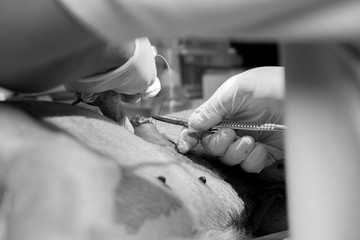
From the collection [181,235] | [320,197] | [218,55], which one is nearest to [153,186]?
[181,235]

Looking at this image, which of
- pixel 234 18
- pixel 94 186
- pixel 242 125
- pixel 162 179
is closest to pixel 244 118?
pixel 242 125

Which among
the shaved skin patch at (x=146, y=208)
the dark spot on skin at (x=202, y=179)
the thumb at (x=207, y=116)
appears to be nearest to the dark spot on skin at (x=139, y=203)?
the shaved skin patch at (x=146, y=208)

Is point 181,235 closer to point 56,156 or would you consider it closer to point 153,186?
point 153,186

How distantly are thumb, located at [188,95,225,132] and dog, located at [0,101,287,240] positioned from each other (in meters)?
0.09

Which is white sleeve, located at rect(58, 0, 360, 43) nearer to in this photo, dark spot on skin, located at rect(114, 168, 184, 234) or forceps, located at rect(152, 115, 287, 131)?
dark spot on skin, located at rect(114, 168, 184, 234)

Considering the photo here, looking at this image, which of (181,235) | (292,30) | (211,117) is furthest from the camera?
(211,117)

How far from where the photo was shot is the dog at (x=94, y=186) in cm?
62

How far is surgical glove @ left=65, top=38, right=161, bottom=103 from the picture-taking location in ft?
2.91

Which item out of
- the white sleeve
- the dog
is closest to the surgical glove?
the dog

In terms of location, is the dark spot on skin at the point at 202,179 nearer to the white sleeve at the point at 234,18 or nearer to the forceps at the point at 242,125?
the forceps at the point at 242,125

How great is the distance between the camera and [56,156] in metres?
0.67

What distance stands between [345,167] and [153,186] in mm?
308

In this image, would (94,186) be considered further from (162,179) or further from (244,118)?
(244,118)

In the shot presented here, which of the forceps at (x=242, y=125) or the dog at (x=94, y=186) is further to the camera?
the forceps at (x=242, y=125)
